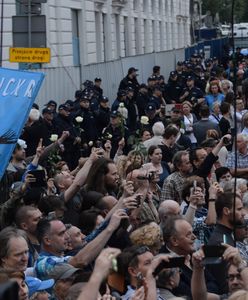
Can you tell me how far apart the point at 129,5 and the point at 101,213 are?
32.5m

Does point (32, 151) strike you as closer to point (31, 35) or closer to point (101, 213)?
point (31, 35)

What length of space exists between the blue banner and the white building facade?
12.3m

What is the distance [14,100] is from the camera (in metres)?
8.29

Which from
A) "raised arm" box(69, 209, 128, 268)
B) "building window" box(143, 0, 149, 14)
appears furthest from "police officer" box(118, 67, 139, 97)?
"building window" box(143, 0, 149, 14)

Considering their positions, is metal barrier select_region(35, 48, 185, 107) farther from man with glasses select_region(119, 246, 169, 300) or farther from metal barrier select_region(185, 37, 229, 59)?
man with glasses select_region(119, 246, 169, 300)

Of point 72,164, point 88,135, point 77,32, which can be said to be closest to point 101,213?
point 72,164

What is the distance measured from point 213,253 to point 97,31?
27654 millimetres

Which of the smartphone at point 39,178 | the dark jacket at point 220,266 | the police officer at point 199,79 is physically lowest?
the dark jacket at point 220,266

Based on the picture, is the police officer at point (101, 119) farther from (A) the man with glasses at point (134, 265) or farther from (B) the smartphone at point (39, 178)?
(A) the man with glasses at point (134, 265)

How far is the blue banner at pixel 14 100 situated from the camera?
8.16m

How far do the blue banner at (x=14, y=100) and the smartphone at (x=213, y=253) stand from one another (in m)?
2.44

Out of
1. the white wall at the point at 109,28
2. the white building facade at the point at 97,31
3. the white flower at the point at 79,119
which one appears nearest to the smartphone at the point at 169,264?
the white flower at the point at 79,119

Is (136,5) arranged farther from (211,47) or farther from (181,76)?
(181,76)

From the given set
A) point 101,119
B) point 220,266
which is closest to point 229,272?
point 220,266
